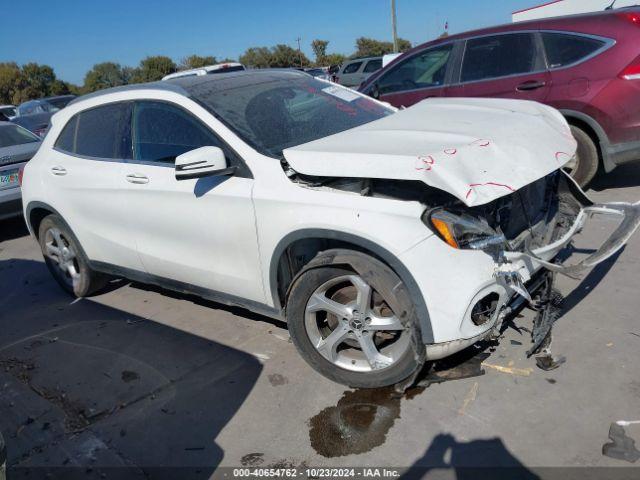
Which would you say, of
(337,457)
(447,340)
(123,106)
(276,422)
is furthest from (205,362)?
(123,106)

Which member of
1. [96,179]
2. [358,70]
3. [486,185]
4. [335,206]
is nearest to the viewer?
[486,185]

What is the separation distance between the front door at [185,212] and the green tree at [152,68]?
5661cm

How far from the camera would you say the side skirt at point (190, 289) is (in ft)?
11.5

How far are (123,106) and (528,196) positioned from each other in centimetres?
295

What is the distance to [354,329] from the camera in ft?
9.96

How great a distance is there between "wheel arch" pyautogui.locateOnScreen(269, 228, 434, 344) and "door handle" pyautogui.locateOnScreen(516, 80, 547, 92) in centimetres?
380

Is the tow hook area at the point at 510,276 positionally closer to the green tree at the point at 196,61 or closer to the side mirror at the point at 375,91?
the side mirror at the point at 375,91

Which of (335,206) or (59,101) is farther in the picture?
(59,101)

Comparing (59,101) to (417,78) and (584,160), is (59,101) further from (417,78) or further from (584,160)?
(584,160)

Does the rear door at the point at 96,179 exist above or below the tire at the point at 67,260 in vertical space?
above

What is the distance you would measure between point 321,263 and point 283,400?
33.0 inches

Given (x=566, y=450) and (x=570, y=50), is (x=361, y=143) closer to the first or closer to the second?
(x=566, y=450)

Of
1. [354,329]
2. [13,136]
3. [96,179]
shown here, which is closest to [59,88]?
[13,136]

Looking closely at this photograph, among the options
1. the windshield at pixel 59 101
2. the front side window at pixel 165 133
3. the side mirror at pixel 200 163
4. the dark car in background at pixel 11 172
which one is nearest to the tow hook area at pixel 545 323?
the side mirror at pixel 200 163
